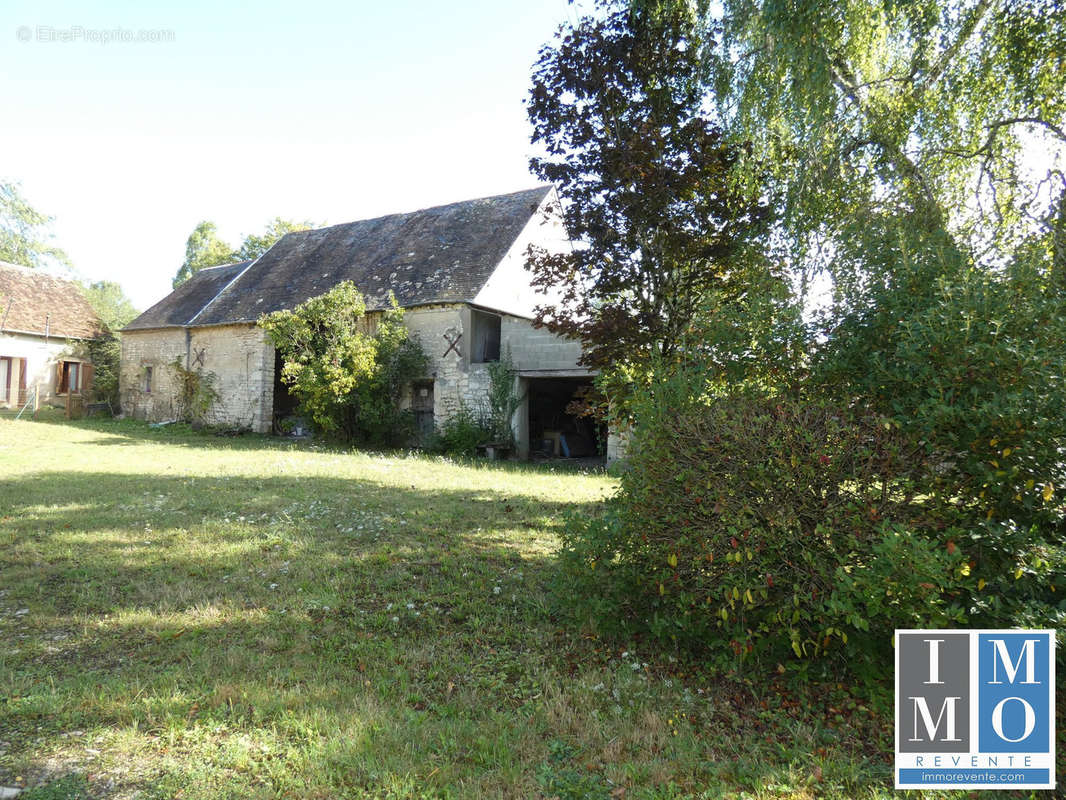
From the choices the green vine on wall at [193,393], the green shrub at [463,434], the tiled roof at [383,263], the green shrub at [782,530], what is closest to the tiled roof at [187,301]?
the tiled roof at [383,263]

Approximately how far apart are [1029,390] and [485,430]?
513 inches

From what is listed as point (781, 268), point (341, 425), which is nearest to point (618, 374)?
point (781, 268)

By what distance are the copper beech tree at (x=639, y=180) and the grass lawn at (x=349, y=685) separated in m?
2.96

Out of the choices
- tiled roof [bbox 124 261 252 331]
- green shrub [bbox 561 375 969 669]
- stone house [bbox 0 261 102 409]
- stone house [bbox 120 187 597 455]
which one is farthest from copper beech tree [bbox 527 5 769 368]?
stone house [bbox 0 261 102 409]

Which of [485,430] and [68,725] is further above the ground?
[485,430]

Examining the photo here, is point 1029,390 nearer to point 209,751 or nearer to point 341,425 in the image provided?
point 209,751

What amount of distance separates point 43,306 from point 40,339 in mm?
1912

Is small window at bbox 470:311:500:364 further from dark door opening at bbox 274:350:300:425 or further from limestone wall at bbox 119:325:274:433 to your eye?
dark door opening at bbox 274:350:300:425

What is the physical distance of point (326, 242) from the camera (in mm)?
21750

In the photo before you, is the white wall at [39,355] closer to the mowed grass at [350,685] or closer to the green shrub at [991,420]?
Answer: the mowed grass at [350,685]

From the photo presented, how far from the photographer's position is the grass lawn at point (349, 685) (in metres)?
2.58

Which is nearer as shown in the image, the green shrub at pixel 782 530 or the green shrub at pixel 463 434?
the green shrub at pixel 782 530

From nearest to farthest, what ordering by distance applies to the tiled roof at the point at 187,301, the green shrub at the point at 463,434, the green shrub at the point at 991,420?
the green shrub at the point at 991,420
the green shrub at the point at 463,434
the tiled roof at the point at 187,301

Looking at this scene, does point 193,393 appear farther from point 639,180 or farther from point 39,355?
point 639,180
